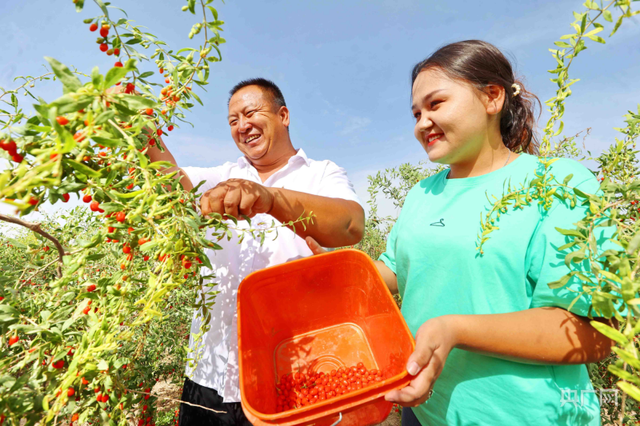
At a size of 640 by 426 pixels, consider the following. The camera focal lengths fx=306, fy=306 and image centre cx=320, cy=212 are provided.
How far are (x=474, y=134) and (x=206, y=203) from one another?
3.92 ft

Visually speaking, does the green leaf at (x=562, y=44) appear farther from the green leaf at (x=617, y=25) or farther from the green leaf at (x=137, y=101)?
the green leaf at (x=137, y=101)

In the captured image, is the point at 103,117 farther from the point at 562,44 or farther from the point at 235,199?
the point at 562,44

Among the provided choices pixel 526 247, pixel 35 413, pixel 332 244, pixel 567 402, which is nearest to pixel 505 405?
pixel 567 402

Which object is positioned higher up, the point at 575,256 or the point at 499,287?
the point at 575,256

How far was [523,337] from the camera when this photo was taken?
1054 mm

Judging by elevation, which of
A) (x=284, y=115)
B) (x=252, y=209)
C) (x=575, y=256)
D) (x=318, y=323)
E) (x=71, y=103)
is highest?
(x=284, y=115)

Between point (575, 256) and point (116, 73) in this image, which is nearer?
point (116, 73)

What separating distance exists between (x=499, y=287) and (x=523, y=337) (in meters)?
0.21

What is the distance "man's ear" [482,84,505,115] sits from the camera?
1442mm

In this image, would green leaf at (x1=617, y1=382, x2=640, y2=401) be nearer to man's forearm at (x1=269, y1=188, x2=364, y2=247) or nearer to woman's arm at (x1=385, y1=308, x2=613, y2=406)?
woman's arm at (x1=385, y1=308, x2=613, y2=406)

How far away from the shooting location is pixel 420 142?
1.60 metres

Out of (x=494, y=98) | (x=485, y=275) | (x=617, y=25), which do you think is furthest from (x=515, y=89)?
(x=485, y=275)

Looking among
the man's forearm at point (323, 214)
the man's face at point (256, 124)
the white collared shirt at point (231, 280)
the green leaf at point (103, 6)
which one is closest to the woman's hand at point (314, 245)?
the man's forearm at point (323, 214)

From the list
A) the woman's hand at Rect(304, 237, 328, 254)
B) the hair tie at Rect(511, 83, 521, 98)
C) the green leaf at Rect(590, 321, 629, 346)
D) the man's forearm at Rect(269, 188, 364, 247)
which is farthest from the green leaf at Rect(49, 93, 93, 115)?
the hair tie at Rect(511, 83, 521, 98)
